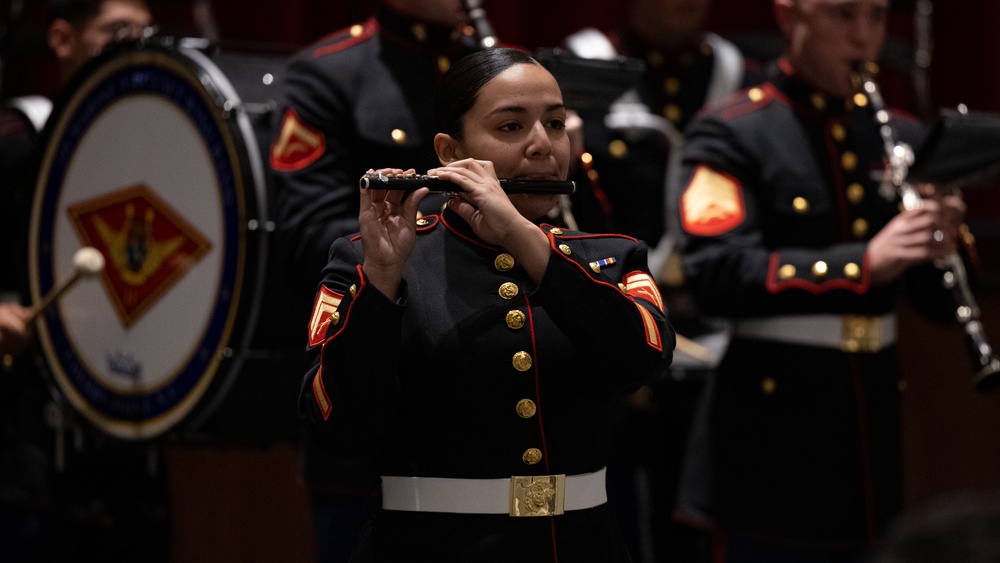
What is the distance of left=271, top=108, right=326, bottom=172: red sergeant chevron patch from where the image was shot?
106 inches

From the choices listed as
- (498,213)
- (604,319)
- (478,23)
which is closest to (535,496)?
(604,319)

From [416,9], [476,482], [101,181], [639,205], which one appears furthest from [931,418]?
[476,482]

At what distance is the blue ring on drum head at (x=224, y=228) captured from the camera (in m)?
2.86

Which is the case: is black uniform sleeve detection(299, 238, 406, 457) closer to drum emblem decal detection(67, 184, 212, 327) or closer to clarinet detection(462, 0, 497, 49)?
clarinet detection(462, 0, 497, 49)

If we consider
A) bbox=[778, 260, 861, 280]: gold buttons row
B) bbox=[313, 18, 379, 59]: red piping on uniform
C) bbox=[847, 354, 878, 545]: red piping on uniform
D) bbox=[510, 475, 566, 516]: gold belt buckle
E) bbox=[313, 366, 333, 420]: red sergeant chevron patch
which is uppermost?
bbox=[313, 18, 379, 59]: red piping on uniform

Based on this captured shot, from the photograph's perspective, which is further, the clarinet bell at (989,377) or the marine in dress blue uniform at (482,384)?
the clarinet bell at (989,377)

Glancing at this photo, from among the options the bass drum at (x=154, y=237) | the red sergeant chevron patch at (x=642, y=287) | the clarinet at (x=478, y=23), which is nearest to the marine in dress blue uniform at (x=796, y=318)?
the clarinet at (x=478, y=23)

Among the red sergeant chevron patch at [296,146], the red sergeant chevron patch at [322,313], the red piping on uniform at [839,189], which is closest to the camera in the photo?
the red sergeant chevron patch at [322,313]

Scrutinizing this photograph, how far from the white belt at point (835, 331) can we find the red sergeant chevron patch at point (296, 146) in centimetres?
103

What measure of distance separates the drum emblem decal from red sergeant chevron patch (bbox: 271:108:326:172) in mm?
307

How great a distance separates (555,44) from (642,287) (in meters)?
3.19

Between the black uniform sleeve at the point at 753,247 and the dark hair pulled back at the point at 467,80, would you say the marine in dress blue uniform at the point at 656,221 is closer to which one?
the black uniform sleeve at the point at 753,247

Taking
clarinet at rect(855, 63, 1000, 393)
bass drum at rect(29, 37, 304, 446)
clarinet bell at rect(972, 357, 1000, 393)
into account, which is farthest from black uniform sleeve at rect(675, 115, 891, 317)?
bass drum at rect(29, 37, 304, 446)

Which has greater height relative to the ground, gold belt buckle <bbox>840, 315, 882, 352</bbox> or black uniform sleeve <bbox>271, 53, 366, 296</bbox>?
black uniform sleeve <bbox>271, 53, 366, 296</bbox>
